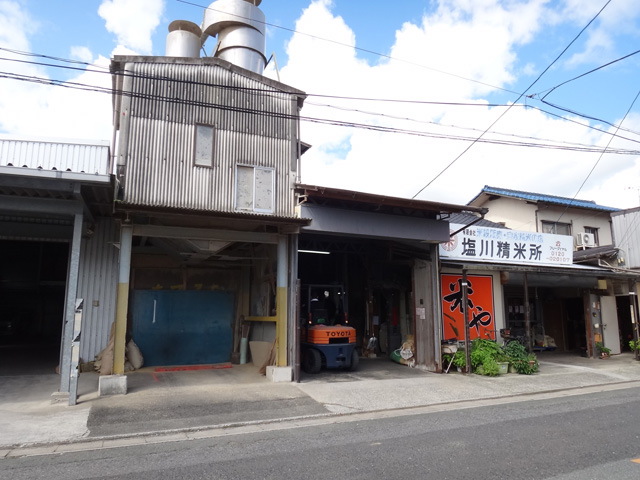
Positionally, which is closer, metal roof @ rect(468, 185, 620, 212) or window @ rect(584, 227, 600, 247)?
metal roof @ rect(468, 185, 620, 212)

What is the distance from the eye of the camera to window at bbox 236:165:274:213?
11.3m

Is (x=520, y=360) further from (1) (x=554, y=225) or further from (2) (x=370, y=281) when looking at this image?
(1) (x=554, y=225)

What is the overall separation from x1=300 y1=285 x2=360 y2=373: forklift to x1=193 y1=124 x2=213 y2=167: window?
15.6 feet

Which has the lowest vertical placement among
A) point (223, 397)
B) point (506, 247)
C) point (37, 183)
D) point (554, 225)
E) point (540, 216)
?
point (223, 397)

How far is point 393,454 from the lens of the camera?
18.3 feet

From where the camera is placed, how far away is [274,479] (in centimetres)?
474

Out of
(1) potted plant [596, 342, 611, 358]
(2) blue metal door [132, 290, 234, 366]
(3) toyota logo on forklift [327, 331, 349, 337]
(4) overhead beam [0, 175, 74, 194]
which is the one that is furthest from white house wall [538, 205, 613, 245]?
(4) overhead beam [0, 175, 74, 194]

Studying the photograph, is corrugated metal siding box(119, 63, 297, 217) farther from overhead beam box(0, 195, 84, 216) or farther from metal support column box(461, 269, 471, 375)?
metal support column box(461, 269, 471, 375)

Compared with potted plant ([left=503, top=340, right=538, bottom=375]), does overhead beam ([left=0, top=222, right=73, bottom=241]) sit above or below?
above

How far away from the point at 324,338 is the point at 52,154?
8199 mm

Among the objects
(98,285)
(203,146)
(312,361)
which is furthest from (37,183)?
(312,361)

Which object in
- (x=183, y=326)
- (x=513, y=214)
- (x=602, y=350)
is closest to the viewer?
(x=183, y=326)

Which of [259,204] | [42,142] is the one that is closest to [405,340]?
[259,204]

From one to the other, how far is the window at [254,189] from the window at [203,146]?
798mm
